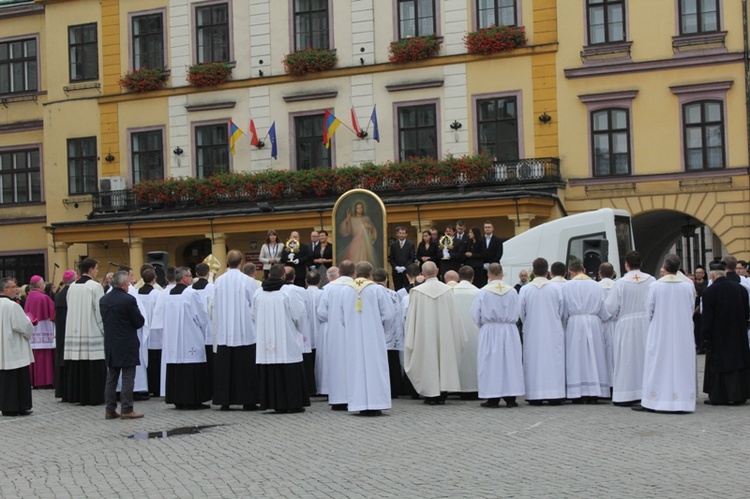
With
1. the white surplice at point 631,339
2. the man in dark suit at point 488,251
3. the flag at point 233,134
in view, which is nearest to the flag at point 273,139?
the flag at point 233,134

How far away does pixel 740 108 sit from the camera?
105 ft

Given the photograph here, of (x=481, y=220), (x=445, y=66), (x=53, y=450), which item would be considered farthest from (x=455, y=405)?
(x=445, y=66)

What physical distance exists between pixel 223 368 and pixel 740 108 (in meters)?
19.3

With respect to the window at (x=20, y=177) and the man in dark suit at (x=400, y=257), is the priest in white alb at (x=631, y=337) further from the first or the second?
the window at (x=20, y=177)

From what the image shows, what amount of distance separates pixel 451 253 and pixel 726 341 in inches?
311

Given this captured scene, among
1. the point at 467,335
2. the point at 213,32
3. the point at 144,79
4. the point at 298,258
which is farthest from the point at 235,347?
the point at 144,79

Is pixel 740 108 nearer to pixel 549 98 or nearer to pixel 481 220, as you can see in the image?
pixel 549 98

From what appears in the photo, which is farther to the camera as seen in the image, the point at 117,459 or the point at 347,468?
the point at 117,459

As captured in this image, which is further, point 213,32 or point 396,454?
point 213,32

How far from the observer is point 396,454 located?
12664 millimetres

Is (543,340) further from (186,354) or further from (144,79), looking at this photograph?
(144,79)

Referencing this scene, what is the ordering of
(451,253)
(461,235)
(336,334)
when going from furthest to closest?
(461,235) < (451,253) < (336,334)

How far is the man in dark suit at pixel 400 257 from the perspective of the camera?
24109mm

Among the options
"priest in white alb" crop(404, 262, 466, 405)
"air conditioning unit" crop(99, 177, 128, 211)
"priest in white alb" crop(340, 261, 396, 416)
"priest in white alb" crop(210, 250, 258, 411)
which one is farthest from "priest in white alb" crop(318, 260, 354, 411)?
"air conditioning unit" crop(99, 177, 128, 211)
